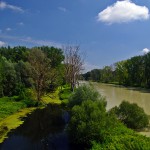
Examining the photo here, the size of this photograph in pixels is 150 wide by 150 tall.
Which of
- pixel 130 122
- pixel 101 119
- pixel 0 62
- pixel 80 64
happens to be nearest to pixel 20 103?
pixel 0 62

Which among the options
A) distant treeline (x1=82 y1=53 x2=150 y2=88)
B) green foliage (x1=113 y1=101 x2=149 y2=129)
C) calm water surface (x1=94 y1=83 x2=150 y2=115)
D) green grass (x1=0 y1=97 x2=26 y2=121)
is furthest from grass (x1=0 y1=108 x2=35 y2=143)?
distant treeline (x1=82 y1=53 x2=150 y2=88)

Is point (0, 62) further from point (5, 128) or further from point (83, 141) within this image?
point (83, 141)

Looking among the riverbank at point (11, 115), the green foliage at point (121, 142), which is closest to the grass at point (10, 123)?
→ the riverbank at point (11, 115)

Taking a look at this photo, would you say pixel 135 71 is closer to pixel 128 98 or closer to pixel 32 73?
pixel 128 98

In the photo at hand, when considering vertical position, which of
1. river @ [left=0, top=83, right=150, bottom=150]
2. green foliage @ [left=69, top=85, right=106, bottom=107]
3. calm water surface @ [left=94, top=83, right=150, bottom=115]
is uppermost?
green foliage @ [left=69, top=85, right=106, bottom=107]

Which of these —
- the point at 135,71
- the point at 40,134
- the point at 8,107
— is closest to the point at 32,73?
the point at 8,107

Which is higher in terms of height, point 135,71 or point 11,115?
point 135,71

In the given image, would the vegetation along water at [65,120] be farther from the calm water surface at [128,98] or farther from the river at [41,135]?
the calm water surface at [128,98]

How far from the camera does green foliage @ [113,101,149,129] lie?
26031mm

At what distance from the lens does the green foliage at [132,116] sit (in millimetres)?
26031

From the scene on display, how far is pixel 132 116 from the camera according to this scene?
2666 centimetres

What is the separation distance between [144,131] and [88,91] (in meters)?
9.37

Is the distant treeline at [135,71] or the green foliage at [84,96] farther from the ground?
the distant treeline at [135,71]

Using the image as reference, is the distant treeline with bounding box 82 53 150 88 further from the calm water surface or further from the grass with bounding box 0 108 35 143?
the grass with bounding box 0 108 35 143
